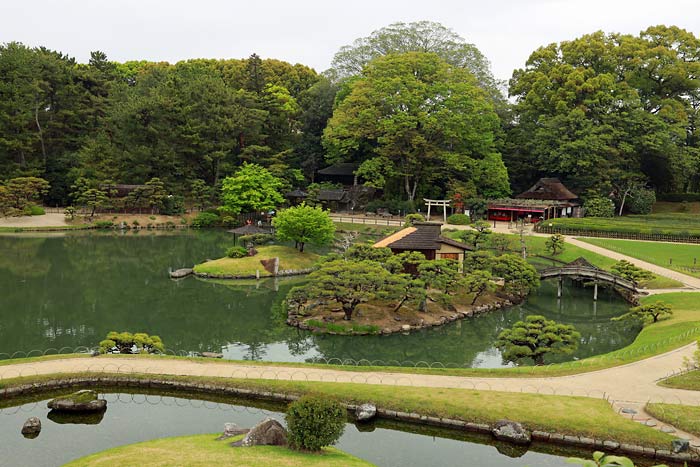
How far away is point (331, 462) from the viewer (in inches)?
518

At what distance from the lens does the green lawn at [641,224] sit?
45000mm

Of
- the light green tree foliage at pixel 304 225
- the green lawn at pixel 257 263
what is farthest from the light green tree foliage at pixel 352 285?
the light green tree foliage at pixel 304 225

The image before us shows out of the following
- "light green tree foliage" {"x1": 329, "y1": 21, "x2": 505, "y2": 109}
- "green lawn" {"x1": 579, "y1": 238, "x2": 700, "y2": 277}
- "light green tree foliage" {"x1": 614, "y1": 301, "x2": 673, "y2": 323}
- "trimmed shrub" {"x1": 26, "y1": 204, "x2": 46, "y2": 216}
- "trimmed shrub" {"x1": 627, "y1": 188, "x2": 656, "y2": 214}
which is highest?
"light green tree foliage" {"x1": 329, "y1": 21, "x2": 505, "y2": 109}

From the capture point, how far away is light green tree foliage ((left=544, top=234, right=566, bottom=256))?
41.3 m

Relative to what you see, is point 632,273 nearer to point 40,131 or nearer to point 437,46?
point 437,46

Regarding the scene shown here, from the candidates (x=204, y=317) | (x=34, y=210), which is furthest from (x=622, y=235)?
(x=34, y=210)

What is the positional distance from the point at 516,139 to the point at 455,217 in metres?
16.3

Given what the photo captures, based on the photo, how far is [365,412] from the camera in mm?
16812

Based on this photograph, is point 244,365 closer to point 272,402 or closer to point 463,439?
point 272,402

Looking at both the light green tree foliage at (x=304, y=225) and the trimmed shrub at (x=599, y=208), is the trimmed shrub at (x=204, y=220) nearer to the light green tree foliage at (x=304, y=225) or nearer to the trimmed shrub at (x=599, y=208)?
the light green tree foliage at (x=304, y=225)

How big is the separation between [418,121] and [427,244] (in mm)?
23311

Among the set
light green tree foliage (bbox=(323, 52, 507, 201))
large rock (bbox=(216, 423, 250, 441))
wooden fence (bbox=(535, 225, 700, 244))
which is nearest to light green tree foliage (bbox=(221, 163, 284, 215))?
light green tree foliage (bbox=(323, 52, 507, 201))

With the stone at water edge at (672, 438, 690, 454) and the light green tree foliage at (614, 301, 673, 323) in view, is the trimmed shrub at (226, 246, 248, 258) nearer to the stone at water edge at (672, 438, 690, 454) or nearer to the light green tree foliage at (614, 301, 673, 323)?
the light green tree foliage at (614, 301, 673, 323)

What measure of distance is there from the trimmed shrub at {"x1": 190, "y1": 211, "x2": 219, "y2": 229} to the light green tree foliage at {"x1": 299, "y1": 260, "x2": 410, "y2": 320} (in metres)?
32.1
